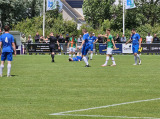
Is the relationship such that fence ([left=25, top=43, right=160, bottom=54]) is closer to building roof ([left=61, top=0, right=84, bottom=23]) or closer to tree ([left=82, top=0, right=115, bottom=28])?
tree ([left=82, top=0, right=115, bottom=28])

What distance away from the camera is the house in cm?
9506

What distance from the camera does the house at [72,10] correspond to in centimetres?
9506

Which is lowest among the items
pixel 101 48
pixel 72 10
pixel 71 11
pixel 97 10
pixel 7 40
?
pixel 101 48

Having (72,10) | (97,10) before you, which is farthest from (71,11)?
(97,10)

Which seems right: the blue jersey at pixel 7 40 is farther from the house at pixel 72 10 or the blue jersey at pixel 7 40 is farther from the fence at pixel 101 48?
the house at pixel 72 10

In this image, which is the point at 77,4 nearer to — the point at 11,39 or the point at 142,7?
the point at 142,7

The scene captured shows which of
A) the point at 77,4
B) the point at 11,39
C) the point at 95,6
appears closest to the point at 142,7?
the point at 95,6

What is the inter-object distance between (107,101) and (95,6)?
200 ft

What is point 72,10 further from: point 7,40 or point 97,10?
point 7,40

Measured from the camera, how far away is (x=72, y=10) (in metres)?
96.6

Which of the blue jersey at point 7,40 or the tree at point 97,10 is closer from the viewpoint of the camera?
the blue jersey at point 7,40

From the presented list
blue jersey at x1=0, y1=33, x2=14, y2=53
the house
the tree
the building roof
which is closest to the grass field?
blue jersey at x1=0, y1=33, x2=14, y2=53

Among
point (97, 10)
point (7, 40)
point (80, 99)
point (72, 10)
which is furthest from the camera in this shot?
point (72, 10)

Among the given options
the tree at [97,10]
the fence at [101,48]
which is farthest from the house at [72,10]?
the fence at [101,48]
